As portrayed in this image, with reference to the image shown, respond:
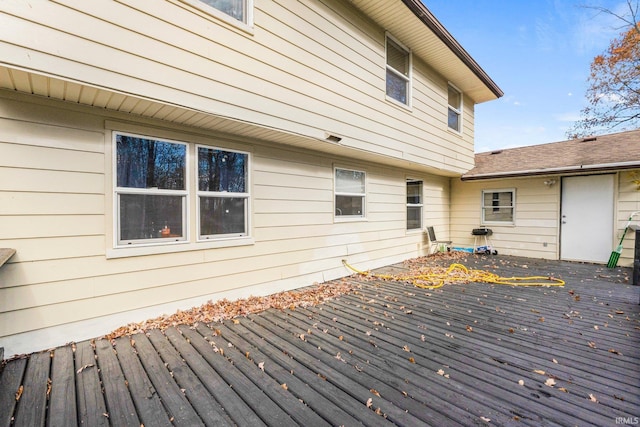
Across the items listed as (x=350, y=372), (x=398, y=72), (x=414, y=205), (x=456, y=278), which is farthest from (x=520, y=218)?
(x=350, y=372)

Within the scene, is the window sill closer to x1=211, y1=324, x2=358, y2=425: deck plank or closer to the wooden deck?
the wooden deck

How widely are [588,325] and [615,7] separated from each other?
1273cm

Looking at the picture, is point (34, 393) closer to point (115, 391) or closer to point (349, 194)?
point (115, 391)

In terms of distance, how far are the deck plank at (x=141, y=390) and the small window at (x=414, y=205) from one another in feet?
23.0

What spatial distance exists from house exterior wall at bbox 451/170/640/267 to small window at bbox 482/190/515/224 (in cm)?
14

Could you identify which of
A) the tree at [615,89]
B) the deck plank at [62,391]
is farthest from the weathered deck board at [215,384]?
the tree at [615,89]

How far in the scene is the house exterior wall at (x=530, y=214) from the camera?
23.3 ft

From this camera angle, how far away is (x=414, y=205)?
8312 millimetres

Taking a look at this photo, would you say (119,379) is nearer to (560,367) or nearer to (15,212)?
(15,212)

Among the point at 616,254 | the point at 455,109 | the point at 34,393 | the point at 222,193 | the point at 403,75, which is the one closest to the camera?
the point at 34,393

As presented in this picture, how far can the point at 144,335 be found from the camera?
122 inches

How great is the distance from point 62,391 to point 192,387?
3.08 feet

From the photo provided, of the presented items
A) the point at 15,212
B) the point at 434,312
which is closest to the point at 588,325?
the point at 434,312

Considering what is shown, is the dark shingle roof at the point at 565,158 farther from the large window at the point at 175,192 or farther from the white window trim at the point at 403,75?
the large window at the point at 175,192
